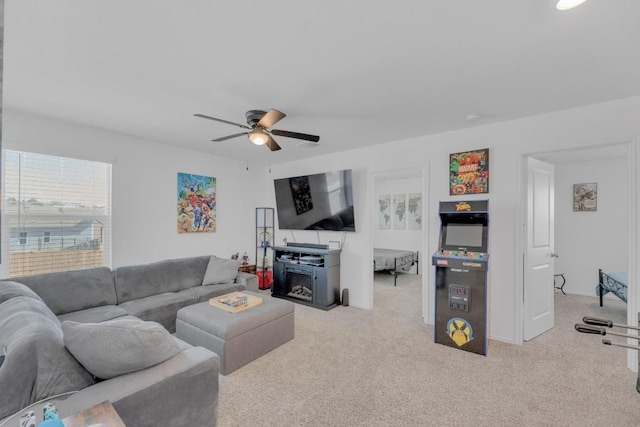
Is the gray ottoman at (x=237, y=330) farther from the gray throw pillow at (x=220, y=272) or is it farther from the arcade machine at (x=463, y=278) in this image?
the arcade machine at (x=463, y=278)

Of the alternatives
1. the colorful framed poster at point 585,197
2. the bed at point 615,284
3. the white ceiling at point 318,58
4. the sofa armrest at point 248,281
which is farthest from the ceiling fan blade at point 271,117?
the colorful framed poster at point 585,197

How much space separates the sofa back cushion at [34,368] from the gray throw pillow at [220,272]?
250 centimetres

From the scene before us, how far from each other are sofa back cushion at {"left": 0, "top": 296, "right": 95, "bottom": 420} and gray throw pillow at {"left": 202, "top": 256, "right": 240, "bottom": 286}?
2502mm

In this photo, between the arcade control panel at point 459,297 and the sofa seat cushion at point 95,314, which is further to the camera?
the arcade control panel at point 459,297

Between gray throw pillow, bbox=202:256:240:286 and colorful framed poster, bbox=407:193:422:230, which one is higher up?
colorful framed poster, bbox=407:193:422:230

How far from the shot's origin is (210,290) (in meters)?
3.83

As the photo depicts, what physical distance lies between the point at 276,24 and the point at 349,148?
294 centimetres

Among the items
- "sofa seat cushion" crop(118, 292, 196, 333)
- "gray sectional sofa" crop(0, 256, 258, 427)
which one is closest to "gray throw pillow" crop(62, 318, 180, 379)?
"gray sectional sofa" crop(0, 256, 258, 427)

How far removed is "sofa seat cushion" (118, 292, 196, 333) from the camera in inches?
125

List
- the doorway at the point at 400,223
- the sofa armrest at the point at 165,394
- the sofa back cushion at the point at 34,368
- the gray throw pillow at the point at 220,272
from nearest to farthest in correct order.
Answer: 1. the sofa back cushion at the point at 34,368
2. the sofa armrest at the point at 165,394
3. the gray throw pillow at the point at 220,272
4. the doorway at the point at 400,223

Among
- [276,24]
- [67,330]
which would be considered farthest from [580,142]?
[67,330]

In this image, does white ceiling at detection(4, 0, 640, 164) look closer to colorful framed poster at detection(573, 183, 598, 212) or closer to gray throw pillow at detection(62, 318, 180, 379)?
gray throw pillow at detection(62, 318, 180, 379)

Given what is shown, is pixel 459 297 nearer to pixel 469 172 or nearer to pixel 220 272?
pixel 469 172

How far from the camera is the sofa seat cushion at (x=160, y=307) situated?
3170 millimetres
